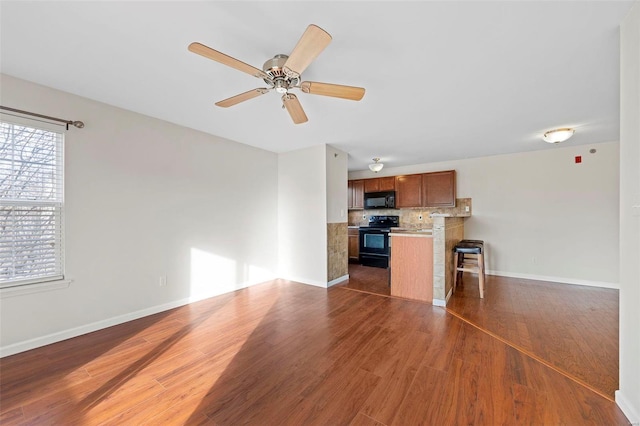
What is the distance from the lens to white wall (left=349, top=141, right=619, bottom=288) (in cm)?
409

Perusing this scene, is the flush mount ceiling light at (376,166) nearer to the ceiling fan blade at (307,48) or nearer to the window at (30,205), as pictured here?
the ceiling fan blade at (307,48)

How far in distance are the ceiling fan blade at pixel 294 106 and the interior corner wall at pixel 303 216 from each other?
1835 mm

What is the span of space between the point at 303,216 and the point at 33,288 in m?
3.29

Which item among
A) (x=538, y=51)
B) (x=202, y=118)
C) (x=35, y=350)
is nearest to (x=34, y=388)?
(x=35, y=350)

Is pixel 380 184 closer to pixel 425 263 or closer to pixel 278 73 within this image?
pixel 425 263

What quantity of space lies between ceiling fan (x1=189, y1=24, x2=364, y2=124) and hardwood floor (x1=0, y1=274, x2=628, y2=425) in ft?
7.25

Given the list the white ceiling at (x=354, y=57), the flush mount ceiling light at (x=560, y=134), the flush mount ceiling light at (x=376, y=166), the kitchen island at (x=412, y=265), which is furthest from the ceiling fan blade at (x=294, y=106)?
the flush mount ceiling light at (x=560, y=134)

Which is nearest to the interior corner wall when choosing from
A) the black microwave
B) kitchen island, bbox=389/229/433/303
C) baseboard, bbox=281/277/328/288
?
baseboard, bbox=281/277/328/288

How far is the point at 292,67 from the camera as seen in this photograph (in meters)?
1.67

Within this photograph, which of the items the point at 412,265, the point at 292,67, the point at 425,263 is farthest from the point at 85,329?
the point at 425,263

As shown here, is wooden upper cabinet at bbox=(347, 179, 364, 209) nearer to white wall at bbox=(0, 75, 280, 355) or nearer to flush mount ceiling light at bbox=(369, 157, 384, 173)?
flush mount ceiling light at bbox=(369, 157, 384, 173)

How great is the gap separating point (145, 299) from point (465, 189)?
597cm

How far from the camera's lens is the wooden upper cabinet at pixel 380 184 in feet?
19.8

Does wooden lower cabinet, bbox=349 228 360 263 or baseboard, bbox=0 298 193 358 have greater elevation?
wooden lower cabinet, bbox=349 228 360 263
